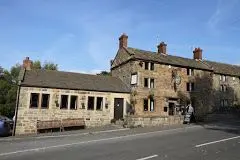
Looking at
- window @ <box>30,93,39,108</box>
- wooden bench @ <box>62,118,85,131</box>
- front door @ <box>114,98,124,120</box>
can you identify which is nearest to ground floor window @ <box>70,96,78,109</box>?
wooden bench @ <box>62,118,85,131</box>

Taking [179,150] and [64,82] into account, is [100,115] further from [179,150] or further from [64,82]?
[179,150]

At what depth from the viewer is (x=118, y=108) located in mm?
30531

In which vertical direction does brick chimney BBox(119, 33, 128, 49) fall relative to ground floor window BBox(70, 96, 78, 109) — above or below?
above

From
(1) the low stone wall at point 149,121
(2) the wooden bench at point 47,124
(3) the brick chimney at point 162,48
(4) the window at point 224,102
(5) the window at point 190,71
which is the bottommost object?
(2) the wooden bench at point 47,124

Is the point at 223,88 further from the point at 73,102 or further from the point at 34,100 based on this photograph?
the point at 34,100

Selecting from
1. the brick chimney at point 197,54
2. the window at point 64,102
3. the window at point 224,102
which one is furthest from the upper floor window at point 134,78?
the window at point 224,102

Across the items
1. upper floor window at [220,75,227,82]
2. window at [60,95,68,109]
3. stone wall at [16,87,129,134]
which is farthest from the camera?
upper floor window at [220,75,227,82]

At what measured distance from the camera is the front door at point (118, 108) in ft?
99.6

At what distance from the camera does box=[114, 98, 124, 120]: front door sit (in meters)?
30.4

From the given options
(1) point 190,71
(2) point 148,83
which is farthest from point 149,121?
(1) point 190,71

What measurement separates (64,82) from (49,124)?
5.03 m

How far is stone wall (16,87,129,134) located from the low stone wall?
388cm

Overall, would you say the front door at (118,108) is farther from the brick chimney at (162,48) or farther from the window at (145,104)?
the brick chimney at (162,48)

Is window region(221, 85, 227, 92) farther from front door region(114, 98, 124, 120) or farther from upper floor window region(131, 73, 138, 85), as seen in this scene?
front door region(114, 98, 124, 120)
